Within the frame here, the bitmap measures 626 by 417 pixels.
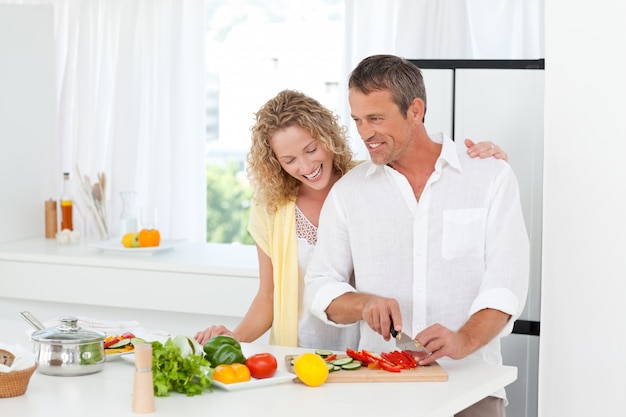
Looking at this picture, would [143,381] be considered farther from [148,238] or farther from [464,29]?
[464,29]

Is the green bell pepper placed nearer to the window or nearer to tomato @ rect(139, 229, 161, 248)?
tomato @ rect(139, 229, 161, 248)

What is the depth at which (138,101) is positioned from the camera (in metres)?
5.02

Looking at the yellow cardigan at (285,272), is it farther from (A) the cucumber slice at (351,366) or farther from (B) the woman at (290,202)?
(A) the cucumber slice at (351,366)

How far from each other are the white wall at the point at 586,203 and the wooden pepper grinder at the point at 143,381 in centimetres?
111

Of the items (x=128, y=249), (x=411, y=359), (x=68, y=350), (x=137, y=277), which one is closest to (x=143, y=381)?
(x=68, y=350)

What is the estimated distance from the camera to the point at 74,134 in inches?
206

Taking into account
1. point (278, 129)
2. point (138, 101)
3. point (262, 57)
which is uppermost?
point (262, 57)

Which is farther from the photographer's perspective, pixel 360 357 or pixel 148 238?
pixel 148 238

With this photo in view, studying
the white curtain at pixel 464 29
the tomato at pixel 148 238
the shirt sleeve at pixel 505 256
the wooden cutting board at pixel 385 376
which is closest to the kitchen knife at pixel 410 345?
the wooden cutting board at pixel 385 376

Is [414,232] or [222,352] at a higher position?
[414,232]

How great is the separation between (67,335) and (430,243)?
1013 mm

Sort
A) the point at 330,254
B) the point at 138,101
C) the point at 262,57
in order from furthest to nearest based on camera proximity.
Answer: the point at 262,57, the point at 138,101, the point at 330,254

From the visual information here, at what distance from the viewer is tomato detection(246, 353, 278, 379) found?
Result: 228 cm

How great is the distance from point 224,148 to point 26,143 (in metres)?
1.74
